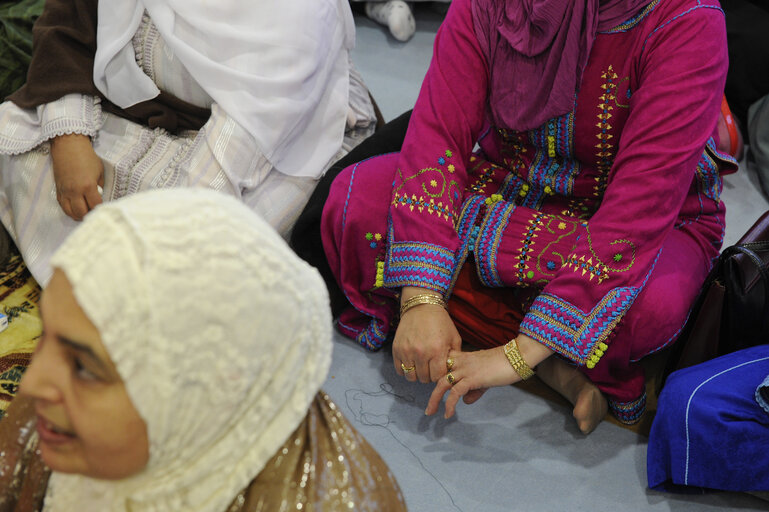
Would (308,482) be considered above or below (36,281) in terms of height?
above

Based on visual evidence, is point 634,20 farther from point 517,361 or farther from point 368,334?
point 368,334

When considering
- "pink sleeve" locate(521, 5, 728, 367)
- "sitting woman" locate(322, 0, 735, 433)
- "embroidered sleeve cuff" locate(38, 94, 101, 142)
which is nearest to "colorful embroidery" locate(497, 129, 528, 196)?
"sitting woman" locate(322, 0, 735, 433)

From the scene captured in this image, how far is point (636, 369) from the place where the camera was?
1651 millimetres

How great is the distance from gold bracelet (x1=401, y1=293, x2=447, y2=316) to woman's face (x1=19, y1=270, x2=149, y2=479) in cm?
88

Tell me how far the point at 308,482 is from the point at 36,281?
4.56 ft

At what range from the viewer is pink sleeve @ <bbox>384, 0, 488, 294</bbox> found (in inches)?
62.6

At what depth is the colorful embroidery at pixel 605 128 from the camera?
5.07 ft

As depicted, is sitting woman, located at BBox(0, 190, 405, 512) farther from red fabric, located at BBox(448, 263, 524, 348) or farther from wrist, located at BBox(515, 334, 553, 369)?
red fabric, located at BBox(448, 263, 524, 348)

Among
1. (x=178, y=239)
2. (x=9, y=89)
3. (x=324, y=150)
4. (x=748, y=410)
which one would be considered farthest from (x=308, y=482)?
(x=9, y=89)

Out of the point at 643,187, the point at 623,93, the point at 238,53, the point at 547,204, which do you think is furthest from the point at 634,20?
the point at 238,53

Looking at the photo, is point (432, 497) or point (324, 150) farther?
point (324, 150)

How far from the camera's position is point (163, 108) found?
6.26ft

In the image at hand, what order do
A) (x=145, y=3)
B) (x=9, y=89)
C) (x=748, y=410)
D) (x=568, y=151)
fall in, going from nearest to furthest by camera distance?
(x=748, y=410) < (x=568, y=151) < (x=145, y=3) < (x=9, y=89)

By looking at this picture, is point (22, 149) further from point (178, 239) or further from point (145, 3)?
point (178, 239)
